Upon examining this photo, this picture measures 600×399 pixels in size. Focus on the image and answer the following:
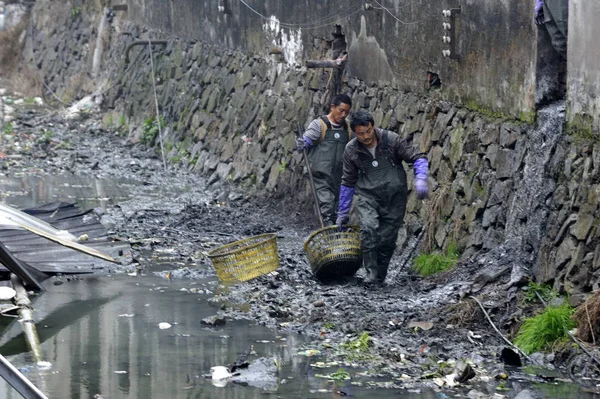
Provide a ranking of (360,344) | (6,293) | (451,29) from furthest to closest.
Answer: (451,29) → (6,293) → (360,344)

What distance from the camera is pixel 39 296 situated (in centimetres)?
1113

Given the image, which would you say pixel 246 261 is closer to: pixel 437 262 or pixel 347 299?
pixel 347 299

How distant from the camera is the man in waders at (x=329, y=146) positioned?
1308cm

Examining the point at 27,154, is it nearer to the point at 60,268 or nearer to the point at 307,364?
the point at 60,268

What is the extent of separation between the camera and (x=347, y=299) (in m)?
10.6

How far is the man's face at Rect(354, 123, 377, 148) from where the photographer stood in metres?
10.9

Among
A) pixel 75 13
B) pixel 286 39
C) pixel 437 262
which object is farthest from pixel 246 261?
pixel 75 13

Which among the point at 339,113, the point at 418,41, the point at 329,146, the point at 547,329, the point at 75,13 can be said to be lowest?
the point at 547,329

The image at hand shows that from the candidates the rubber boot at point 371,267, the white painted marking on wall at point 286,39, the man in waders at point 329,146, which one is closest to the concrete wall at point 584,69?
the rubber boot at point 371,267

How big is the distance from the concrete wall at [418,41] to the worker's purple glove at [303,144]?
1.38 meters

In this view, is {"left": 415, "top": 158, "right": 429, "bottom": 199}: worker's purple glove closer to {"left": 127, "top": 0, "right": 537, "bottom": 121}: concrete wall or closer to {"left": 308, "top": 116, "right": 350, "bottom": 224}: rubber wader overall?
{"left": 127, "top": 0, "right": 537, "bottom": 121}: concrete wall

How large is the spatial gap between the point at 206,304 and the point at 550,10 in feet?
13.6

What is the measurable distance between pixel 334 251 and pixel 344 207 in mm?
473

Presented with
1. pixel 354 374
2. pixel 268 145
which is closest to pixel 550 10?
pixel 354 374
